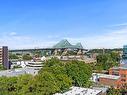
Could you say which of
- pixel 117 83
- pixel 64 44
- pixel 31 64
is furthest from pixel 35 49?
pixel 117 83

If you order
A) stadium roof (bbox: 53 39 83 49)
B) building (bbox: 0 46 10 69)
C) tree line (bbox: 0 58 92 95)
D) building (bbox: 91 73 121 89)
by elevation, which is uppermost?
stadium roof (bbox: 53 39 83 49)

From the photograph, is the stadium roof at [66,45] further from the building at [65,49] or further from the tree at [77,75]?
the tree at [77,75]

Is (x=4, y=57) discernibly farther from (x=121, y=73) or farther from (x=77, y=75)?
(x=77, y=75)

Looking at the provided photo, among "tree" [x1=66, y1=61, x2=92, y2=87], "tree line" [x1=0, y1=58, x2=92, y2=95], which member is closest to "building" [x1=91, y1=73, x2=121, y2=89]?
"tree" [x1=66, y1=61, x2=92, y2=87]

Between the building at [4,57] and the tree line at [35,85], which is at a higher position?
the building at [4,57]

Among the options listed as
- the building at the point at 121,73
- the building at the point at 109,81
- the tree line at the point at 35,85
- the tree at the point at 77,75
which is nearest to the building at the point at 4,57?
the building at the point at 121,73

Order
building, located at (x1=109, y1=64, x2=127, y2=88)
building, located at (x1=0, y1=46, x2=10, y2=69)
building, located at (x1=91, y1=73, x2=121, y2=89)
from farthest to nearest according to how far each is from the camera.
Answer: building, located at (x1=0, y1=46, x2=10, y2=69) < building, located at (x1=109, y1=64, x2=127, y2=88) < building, located at (x1=91, y1=73, x2=121, y2=89)

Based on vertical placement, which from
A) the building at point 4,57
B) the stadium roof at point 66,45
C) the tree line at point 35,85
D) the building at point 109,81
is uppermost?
the stadium roof at point 66,45

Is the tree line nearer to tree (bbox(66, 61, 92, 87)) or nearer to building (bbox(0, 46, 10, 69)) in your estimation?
tree (bbox(66, 61, 92, 87))

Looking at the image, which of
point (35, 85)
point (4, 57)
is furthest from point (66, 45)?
point (35, 85)

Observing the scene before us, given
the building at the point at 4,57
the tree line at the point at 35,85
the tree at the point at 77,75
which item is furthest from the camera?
the building at the point at 4,57

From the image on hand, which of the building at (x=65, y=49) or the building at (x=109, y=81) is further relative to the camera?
the building at (x=65, y=49)

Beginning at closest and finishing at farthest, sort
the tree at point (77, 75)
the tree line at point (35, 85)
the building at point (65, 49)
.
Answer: the tree line at point (35, 85) < the tree at point (77, 75) < the building at point (65, 49)

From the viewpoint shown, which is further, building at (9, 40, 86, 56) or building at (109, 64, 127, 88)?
building at (9, 40, 86, 56)
